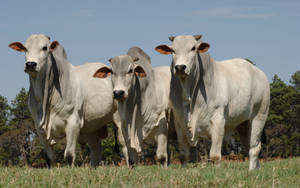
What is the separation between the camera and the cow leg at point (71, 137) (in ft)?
33.0

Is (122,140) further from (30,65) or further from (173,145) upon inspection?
(173,145)

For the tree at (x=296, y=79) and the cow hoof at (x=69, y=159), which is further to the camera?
the tree at (x=296, y=79)

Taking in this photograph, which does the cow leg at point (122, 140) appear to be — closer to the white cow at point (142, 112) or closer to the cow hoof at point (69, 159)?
the white cow at point (142, 112)

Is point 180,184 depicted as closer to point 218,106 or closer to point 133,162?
point 218,106

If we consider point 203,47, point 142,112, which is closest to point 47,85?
point 142,112

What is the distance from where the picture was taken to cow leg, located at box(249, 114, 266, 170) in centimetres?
997

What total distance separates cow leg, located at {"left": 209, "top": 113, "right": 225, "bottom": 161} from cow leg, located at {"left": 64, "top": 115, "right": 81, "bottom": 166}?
3.10m

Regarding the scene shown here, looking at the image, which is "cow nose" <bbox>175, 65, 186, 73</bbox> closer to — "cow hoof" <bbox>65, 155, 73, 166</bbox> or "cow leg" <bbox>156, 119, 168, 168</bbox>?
"cow leg" <bbox>156, 119, 168, 168</bbox>

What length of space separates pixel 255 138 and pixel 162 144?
2093mm

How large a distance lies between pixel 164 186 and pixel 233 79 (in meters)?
4.59

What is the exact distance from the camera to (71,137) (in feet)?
33.0

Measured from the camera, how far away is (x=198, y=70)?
883cm

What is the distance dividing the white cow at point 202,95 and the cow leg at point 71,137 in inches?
93.7

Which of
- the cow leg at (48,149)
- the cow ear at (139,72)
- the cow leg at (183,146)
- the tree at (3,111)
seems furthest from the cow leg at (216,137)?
the tree at (3,111)
